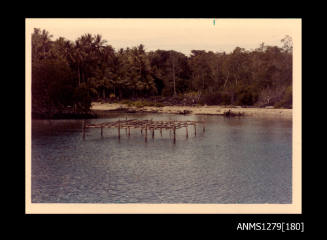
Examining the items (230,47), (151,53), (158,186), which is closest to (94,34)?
(151,53)

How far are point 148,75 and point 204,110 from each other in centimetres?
1830

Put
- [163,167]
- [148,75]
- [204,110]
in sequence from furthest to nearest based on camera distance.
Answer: [148,75] < [204,110] < [163,167]

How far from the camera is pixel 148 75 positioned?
318 feet

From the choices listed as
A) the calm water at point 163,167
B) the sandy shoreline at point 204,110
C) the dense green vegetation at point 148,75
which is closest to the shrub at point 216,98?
the dense green vegetation at point 148,75

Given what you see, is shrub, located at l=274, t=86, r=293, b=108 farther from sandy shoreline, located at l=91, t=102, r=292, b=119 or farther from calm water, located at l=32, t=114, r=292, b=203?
calm water, located at l=32, t=114, r=292, b=203

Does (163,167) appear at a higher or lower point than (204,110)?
lower

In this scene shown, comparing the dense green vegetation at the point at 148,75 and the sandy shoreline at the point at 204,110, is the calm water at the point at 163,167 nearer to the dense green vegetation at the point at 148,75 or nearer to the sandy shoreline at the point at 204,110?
the dense green vegetation at the point at 148,75

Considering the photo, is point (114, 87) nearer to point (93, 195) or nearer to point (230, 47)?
point (230, 47)

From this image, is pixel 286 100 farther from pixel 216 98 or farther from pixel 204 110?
pixel 216 98

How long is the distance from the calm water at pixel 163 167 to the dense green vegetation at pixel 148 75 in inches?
557

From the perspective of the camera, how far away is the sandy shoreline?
250 feet

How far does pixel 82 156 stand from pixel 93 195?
13367 millimetres

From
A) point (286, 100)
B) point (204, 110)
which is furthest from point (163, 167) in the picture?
point (204, 110)

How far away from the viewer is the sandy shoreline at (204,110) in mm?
76300
